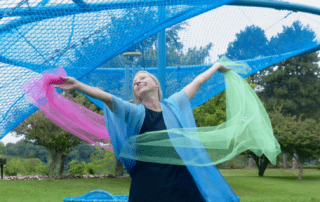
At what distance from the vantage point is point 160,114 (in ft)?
7.68

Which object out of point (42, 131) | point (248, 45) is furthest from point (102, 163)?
point (248, 45)

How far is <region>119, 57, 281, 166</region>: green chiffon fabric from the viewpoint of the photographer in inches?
89.7

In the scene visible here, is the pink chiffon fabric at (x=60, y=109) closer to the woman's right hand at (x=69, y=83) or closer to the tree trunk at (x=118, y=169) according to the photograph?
the woman's right hand at (x=69, y=83)

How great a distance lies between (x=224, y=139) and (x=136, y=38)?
1481mm

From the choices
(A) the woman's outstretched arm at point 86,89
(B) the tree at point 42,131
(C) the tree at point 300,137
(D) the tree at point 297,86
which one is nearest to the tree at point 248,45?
(A) the woman's outstretched arm at point 86,89

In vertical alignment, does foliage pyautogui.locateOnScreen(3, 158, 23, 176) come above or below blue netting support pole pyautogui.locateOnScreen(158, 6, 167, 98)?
below

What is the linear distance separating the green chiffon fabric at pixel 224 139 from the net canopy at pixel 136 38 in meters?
0.53

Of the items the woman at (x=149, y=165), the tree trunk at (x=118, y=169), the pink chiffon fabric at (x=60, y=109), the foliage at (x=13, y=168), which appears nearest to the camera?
the woman at (x=149, y=165)

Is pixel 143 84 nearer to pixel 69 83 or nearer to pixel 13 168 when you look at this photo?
pixel 69 83

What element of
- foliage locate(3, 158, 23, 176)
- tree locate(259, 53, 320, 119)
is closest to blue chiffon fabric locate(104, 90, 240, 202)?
foliage locate(3, 158, 23, 176)

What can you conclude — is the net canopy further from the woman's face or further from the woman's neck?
the woman's neck

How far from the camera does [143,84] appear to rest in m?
2.31

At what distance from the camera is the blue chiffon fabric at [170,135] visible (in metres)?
2.17

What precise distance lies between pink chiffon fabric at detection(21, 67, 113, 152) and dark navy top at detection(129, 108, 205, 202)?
2.53ft
